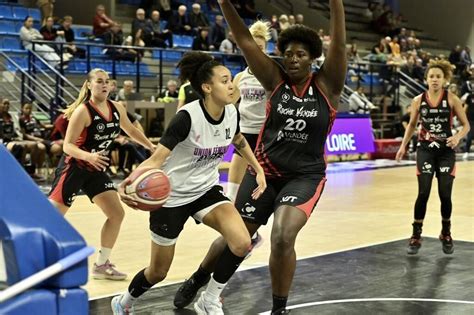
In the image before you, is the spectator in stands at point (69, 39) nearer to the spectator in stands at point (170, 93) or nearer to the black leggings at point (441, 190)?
the spectator in stands at point (170, 93)

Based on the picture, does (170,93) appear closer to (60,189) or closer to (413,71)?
(60,189)

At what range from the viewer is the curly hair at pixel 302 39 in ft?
17.1

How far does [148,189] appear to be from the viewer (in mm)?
4492

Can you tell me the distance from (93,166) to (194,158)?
4.91 feet

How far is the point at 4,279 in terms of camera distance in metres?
2.78

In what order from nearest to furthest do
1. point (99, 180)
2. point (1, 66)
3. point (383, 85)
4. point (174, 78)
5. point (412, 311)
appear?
1. point (412, 311)
2. point (99, 180)
3. point (1, 66)
4. point (174, 78)
5. point (383, 85)

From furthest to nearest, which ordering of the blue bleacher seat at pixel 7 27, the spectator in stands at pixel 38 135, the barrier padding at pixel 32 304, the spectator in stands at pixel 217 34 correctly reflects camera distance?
the spectator in stands at pixel 217 34, the blue bleacher seat at pixel 7 27, the spectator in stands at pixel 38 135, the barrier padding at pixel 32 304

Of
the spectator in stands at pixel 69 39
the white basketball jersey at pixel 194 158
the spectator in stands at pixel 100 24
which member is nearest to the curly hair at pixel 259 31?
the white basketball jersey at pixel 194 158

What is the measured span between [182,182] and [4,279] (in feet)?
7.91

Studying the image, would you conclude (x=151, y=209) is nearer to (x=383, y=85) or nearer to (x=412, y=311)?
(x=412, y=311)

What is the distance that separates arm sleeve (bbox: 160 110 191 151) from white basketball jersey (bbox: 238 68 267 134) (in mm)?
2520

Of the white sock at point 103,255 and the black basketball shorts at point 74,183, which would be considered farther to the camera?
the white sock at point 103,255

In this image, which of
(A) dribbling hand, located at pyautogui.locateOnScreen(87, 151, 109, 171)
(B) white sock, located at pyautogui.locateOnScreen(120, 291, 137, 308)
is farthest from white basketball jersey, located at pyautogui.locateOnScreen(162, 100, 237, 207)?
(A) dribbling hand, located at pyautogui.locateOnScreen(87, 151, 109, 171)

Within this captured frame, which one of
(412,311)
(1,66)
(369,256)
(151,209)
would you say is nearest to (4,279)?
(151,209)
